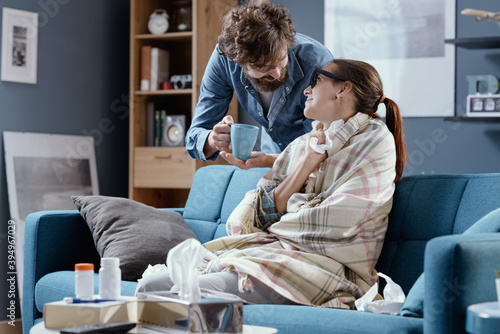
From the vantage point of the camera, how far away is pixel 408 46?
12.8 ft

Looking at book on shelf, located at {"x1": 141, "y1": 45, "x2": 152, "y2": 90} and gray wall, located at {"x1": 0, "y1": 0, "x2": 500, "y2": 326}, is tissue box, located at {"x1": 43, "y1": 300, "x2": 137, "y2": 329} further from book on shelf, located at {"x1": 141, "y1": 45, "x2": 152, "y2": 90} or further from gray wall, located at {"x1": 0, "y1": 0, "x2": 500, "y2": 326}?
book on shelf, located at {"x1": 141, "y1": 45, "x2": 152, "y2": 90}

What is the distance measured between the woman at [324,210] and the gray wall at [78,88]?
6.60 feet

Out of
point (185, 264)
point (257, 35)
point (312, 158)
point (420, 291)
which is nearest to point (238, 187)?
point (312, 158)

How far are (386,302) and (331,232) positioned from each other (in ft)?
1.03

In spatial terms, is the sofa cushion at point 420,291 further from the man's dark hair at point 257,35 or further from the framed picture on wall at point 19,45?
the framed picture on wall at point 19,45

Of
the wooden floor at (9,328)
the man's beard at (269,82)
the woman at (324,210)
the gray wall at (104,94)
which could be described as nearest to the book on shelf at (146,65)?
the gray wall at (104,94)

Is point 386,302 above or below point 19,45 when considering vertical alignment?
below

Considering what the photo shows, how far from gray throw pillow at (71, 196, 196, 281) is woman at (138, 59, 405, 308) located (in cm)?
40

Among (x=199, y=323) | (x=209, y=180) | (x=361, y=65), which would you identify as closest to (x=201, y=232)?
(x=209, y=180)

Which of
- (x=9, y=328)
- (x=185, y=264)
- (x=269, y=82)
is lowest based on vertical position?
(x=9, y=328)

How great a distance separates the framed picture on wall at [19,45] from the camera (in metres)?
3.80

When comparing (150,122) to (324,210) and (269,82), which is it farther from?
(324,210)

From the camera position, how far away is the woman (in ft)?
6.63

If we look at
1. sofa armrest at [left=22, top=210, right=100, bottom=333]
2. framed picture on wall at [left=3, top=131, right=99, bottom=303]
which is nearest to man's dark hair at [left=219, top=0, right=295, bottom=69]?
sofa armrest at [left=22, top=210, right=100, bottom=333]
